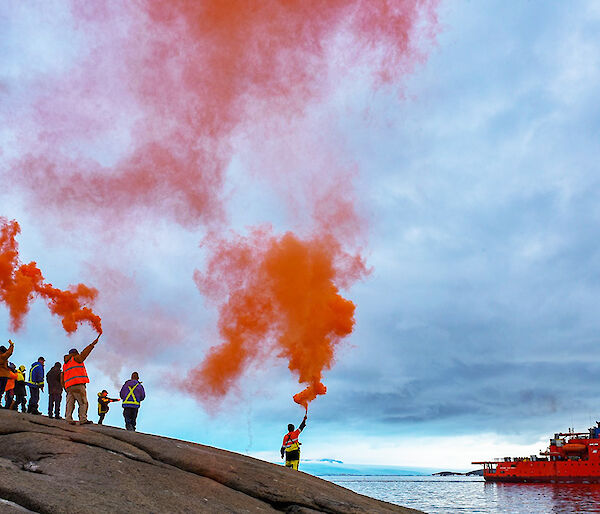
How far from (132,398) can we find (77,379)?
4.80 metres

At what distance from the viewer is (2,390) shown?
72.1 feet

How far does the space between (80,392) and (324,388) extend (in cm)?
1612

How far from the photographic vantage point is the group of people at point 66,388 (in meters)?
18.9

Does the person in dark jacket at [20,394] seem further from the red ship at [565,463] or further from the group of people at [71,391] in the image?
the red ship at [565,463]

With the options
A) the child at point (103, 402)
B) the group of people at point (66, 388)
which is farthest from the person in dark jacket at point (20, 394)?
the child at point (103, 402)

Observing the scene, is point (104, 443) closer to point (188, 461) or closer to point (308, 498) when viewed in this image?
point (188, 461)

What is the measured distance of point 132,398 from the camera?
23406 millimetres

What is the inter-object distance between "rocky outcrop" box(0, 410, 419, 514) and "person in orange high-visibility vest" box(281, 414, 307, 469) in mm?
5524

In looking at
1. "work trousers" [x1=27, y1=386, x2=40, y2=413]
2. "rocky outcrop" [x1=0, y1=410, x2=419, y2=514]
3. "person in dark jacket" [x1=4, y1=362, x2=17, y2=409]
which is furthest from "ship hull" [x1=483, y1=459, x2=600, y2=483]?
"person in dark jacket" [x1=4, y1=362, x2=17, y2=409]

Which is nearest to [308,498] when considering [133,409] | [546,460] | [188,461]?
[188,461]

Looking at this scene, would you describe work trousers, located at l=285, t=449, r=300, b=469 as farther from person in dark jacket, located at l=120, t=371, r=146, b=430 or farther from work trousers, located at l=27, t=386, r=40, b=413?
work trousers, located at l=27, t=386, r=40, b=413

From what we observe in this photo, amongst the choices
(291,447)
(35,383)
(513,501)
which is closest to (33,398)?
(35,383)

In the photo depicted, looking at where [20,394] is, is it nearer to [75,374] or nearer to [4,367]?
[4,367]

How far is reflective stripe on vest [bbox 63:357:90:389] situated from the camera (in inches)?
748
